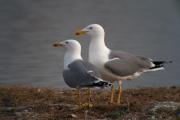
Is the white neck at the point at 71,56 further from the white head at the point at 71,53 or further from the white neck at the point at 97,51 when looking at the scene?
the white neck at the point at 97,51

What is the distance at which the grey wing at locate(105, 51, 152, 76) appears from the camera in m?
7.75

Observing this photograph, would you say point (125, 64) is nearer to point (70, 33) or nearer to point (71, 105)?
point (71, 105)

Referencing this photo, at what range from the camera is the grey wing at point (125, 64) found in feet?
25.4

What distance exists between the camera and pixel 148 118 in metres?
6.68

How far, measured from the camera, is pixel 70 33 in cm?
1831

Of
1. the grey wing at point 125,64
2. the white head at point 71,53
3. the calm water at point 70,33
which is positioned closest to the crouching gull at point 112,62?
the grey wing at point 125,64

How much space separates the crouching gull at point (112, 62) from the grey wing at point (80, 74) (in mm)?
479

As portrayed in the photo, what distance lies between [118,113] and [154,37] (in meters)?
12.5

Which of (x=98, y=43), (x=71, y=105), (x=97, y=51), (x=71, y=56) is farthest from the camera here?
(x=98, y=43)

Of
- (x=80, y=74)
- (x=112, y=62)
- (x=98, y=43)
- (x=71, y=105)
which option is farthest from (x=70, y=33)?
(x=80, y=74)

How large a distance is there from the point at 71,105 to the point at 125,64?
3.20 feet

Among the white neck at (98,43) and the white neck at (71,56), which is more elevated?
the white neck at (98,43)

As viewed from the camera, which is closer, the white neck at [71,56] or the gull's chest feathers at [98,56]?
the white neck at [71,56]

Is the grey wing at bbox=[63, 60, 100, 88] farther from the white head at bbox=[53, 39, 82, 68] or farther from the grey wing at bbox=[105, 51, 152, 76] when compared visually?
the grey wing at bbox=[105, 51, 152, 76]
